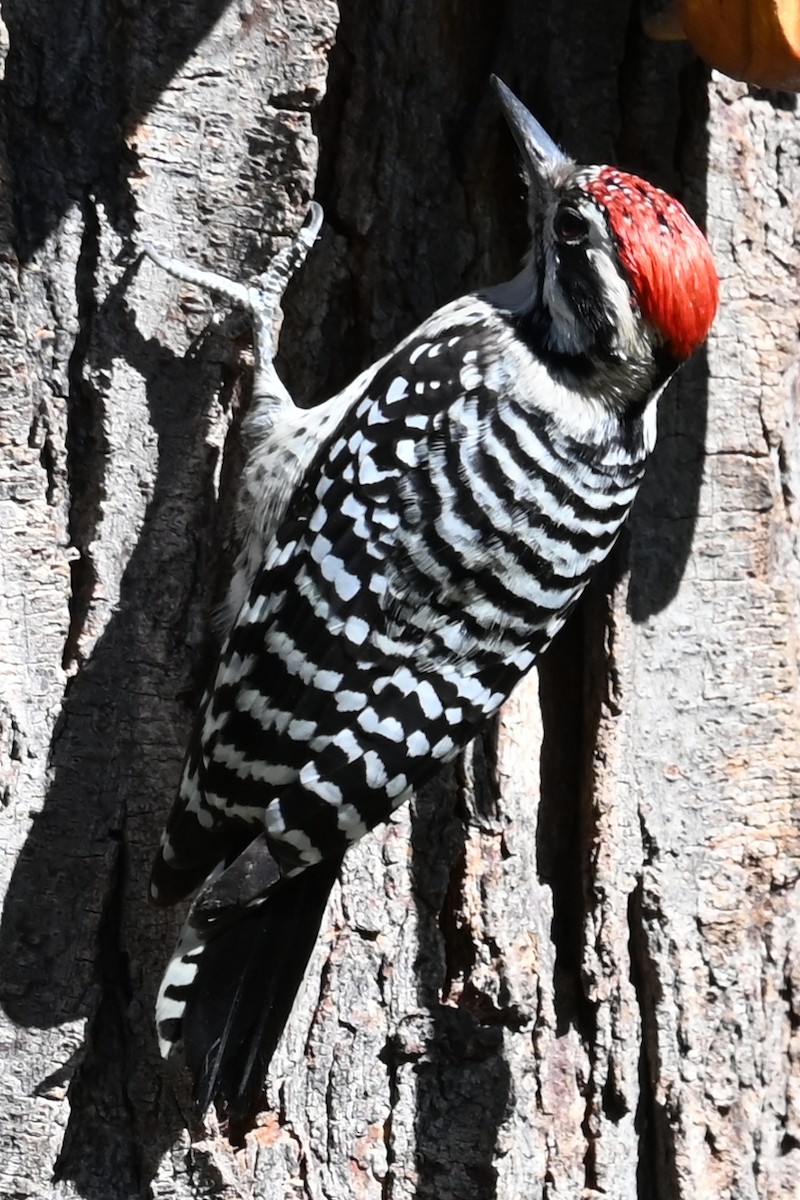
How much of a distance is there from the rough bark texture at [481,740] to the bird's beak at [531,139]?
11 cm

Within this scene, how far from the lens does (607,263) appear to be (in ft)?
7.59

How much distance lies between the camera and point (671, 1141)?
8.57 feet

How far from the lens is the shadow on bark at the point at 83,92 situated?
2242 millimetres

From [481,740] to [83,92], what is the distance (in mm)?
1326

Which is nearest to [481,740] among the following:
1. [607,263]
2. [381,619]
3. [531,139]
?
[381,619]

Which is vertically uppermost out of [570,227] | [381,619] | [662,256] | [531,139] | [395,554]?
[531,139]

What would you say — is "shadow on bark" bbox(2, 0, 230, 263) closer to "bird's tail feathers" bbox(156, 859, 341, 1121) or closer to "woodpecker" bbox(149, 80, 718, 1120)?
"woodpecker" bbox(149, 80, 718, 1120)

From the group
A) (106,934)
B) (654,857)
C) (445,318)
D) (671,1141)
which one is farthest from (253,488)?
(671,1141)

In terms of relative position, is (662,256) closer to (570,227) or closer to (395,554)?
(570,227)

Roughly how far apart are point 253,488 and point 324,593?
0.99ft

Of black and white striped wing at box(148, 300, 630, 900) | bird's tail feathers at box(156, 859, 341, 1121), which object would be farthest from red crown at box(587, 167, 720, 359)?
bird's tail feathers at box(156, 859, 341, 1121)

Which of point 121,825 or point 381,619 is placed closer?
point 381,619

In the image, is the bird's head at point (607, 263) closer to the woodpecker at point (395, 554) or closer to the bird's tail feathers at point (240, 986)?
the woodpecker at point (395, 554)

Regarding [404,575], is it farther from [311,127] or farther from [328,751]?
[311,127]
